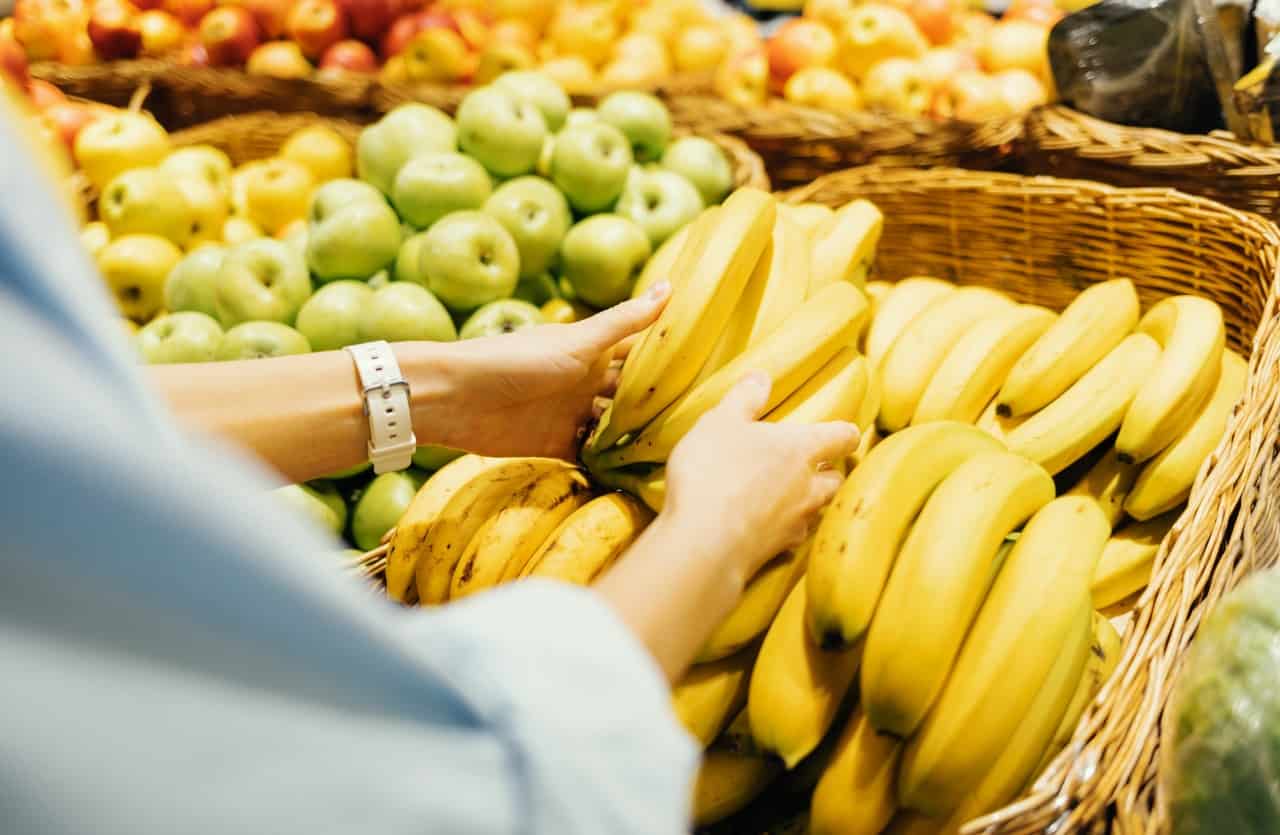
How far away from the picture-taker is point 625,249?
164cm

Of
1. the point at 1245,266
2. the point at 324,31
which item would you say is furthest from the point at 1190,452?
the point at 324,31

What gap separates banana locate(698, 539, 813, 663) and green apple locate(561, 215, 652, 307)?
2.66 ft

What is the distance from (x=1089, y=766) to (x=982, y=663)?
109 mm

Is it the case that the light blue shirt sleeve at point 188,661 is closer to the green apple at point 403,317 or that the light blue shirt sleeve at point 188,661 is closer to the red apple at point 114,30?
the green apple at point 403,317

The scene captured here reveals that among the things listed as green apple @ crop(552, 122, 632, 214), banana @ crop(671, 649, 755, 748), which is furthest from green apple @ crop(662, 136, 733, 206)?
banana @ crop(671, 649, 755, 748)

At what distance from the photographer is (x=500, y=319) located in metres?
1.53

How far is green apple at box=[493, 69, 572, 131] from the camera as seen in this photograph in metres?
1.88

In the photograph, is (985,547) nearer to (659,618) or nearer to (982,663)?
(982,663)

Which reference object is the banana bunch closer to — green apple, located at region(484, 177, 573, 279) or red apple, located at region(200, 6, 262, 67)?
Result: green apple, located at region(484, 177, 573, 279)

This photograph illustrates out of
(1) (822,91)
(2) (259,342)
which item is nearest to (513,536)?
(2) (259,342)

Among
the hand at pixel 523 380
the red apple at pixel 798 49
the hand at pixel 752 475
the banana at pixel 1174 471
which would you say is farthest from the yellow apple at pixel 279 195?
the banana at pixel 1174 471

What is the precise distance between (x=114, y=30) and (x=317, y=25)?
2.40 ft

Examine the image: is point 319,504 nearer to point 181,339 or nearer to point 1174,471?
point 181,339

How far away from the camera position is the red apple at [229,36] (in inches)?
108
